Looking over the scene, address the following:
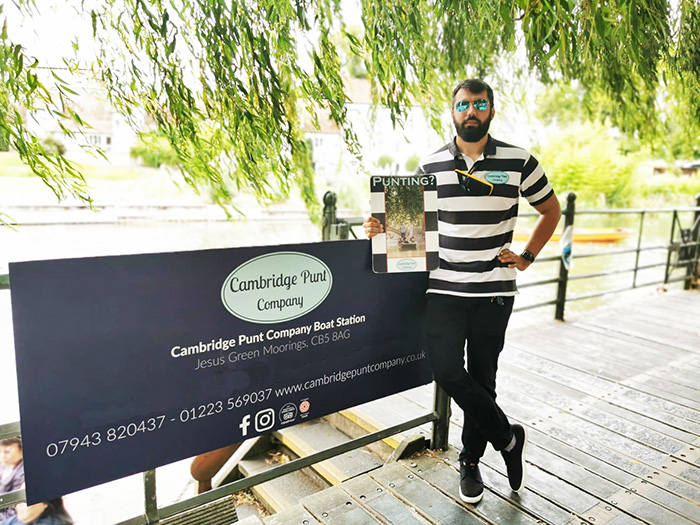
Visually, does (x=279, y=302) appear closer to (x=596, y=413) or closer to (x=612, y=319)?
(x=596, y=413)

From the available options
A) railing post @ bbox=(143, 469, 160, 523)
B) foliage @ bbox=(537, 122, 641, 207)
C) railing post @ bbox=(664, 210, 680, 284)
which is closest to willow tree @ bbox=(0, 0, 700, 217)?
railing post @ bbox=(143, 469, 160, 523)

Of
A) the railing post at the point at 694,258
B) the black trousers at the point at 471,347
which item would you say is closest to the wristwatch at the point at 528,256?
the black trousers at the point at 471,347

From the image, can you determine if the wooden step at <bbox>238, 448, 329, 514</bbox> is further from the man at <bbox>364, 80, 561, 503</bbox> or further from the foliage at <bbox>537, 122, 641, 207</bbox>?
the foliage at <bbox>537, 122, 641, 207</bbox>

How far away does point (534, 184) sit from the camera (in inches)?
77.4

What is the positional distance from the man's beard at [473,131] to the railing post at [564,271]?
2759mm

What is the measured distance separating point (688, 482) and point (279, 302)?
75.1 inches

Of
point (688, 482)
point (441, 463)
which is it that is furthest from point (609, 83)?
point (441, 463)

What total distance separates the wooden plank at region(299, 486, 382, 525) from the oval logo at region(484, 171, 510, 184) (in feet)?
4.31

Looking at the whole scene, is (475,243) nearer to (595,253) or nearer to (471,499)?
(471,499)

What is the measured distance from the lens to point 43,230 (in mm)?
17375

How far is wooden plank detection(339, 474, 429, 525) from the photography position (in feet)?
6.48

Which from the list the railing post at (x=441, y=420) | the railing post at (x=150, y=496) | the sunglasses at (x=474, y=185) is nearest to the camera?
the railing post at (x=150, y=496)

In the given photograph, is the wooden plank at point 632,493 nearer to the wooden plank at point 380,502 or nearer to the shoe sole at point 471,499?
the shoe sole at point 471,499

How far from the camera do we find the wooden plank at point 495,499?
6.54 ft
